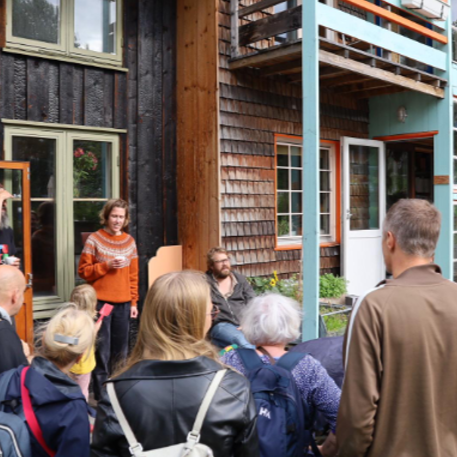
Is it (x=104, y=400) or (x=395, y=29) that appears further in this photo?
(x=395, y=29)

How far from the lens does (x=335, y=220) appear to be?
814 centimetres

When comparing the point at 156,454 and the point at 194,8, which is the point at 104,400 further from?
the point at 194,8

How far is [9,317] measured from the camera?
270 cm

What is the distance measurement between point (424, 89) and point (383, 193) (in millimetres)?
1842

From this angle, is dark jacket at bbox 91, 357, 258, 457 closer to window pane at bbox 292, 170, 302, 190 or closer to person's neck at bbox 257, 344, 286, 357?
person's neck at bbox 257, 344, 286, 357

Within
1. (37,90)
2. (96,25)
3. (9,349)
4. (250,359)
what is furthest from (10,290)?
(96,25)

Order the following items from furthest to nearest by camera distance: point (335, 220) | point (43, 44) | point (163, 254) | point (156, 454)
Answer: point (335, 220) < point (163, 254) < point (43, 44) < point (156, 454)

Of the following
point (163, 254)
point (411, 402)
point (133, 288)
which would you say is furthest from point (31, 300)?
point (411, 402)

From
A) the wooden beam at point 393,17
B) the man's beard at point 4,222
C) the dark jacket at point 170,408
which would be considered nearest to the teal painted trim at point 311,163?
the wooden beam at point 393,17

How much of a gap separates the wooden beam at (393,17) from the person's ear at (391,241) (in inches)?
168

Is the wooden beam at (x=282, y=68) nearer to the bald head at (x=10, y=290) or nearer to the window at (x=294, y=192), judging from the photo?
the window at (x=294, y=192)

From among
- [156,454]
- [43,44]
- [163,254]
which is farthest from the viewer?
[163,254]

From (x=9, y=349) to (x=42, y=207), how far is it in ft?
11.0

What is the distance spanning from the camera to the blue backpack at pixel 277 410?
219 cm
